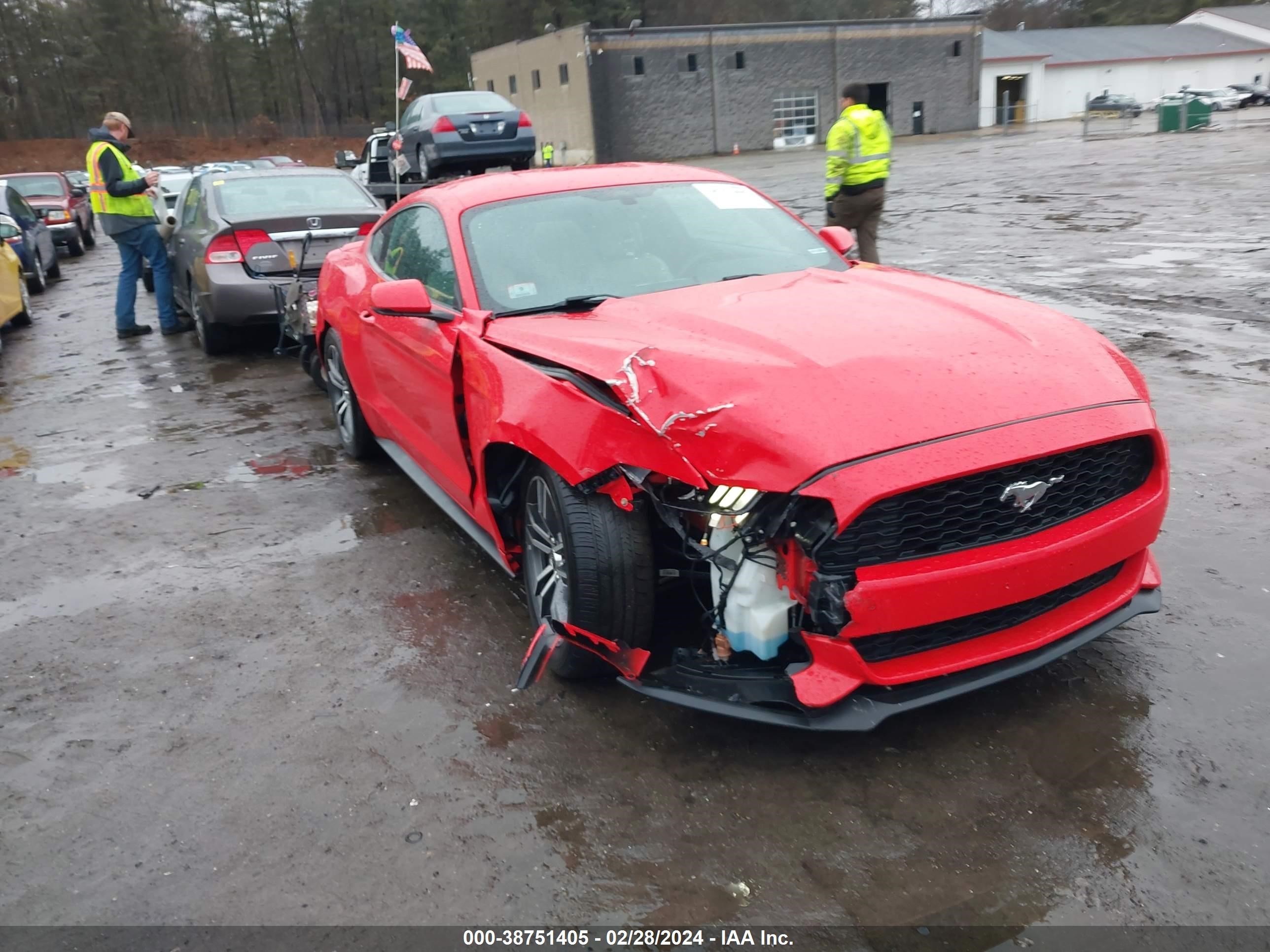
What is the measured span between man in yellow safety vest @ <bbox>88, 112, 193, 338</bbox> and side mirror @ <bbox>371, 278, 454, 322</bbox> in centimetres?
700

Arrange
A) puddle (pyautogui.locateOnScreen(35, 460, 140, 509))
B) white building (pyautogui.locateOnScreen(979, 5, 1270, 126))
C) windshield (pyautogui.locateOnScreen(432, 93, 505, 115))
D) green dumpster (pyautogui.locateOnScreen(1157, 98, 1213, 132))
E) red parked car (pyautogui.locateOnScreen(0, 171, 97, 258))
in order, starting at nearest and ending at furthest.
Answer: puddle (pyautogui.locateOnScreen(35, 460, 140, 509)), windshield (pyautogui.locateOnScreen(432, 93, 505, 115)), red parked car (pyautogui.locateOnScreen(0, 171, 97, 258)), green dumpster (pyautogui.locateOnScreen(1157, 98, 1213, 132)), white building (pyautogui.locateOnScreen(979, 5, 1270, 126))

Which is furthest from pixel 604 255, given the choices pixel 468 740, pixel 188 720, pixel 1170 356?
pixel 1170 356

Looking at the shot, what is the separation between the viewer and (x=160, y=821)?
118 inches

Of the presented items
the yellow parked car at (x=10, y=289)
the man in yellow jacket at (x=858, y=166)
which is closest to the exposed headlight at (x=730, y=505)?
the man in yellow jacket at (x=858, y=166)

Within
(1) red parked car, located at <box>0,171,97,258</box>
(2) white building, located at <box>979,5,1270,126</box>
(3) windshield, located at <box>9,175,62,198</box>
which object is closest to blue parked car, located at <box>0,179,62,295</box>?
(1) red parked car, located at <box>0,171,97,258</box>

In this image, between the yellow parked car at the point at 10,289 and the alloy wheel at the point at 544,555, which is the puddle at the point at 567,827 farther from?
the yellow parked car at the point at 10,289

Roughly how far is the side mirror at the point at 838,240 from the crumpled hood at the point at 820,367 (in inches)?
39.6

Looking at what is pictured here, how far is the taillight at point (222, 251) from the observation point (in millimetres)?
8594

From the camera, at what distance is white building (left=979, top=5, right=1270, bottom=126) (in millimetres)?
54281

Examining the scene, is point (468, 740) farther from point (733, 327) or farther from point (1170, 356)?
point (1170, 356)

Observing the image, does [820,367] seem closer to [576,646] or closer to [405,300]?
[576,646]

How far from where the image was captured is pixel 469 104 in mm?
19219

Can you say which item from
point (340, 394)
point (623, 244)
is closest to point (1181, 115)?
point (340, 394)

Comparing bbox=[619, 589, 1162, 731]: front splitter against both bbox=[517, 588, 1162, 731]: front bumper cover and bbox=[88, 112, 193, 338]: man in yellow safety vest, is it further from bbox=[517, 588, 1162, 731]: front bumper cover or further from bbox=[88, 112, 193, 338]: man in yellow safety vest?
bbox=[88, 112, 193, 338]: man in yellow safety vest
